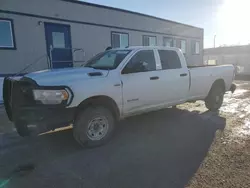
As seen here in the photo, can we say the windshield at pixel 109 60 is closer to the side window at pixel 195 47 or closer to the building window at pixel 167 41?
the building window at pixel 167 41

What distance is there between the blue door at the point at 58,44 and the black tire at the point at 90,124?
6432 mm

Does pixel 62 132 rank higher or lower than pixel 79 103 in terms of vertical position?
lower

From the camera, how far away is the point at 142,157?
3.62m

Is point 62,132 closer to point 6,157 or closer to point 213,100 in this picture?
point 6,157

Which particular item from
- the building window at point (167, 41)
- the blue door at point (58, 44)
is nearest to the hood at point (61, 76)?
the blue door at point (58, 44)

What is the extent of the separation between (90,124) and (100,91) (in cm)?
66

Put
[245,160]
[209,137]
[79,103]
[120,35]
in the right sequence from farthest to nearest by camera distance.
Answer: [120,35], [209,137], [79,103], [245,160]

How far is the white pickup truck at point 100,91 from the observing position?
350 centimetres

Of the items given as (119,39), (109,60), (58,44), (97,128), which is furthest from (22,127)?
(119,39)

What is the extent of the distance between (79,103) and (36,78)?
86 cm

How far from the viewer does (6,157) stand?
374 centimetres

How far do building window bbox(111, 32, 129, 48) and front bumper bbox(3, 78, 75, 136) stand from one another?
883cm

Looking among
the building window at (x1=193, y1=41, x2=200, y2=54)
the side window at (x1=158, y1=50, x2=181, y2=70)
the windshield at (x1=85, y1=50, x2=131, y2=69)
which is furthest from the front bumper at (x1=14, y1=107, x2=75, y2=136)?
the building window at (x1=193, y1=41, x2=200, y2=54)

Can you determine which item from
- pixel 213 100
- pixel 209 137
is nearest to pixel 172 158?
pixel 209 137
